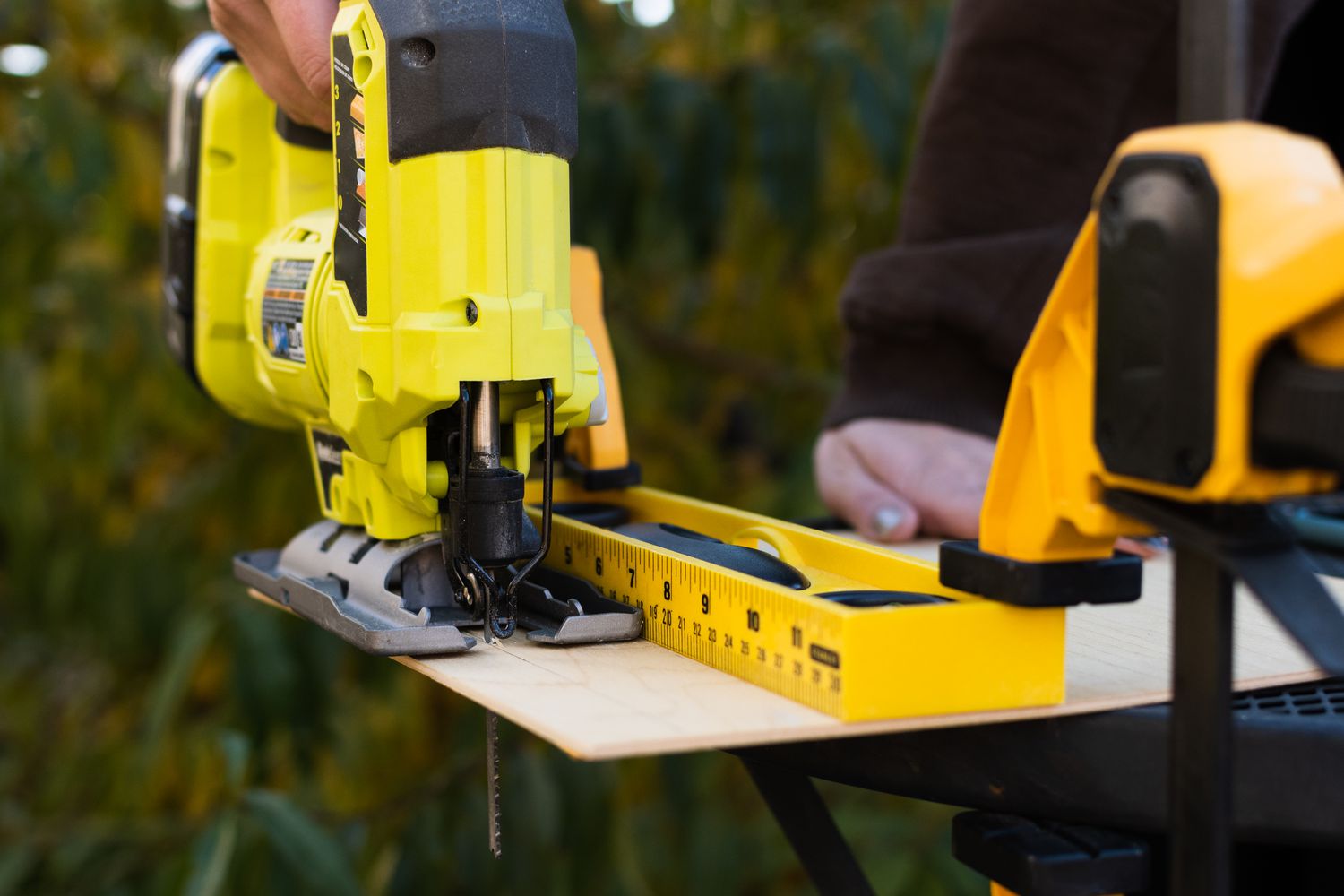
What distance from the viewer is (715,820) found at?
7.67ft

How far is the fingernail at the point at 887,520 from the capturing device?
4.55 feet

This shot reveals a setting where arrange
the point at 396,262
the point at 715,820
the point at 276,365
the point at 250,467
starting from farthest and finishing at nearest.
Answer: the point at 250,467 < the point at 715,820 < the point at 276,365 < the point at 396,262

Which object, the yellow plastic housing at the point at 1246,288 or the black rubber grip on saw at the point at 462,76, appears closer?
the yellow plastic housing at the point at 1246,288

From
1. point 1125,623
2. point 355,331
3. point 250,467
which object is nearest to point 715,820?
point 250,467

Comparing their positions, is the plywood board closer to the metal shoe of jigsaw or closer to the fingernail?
the metal shoe of jigsaw

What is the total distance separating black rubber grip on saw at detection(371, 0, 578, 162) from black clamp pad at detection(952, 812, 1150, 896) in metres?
0.53

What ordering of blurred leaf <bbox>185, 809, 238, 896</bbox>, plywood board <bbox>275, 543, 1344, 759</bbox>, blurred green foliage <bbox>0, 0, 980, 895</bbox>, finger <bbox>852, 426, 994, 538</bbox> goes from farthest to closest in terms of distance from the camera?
1. blurred green foliage <bbox>0, 0, 980, 895</bbox>
2. blurred leaf <bbox>185, 809, 238, 896</bbox>
3. finger <bbox>852, 426, 994, 538</bbox>
4. plywood board <bbox>275, 543, 1344, 759</bbox>

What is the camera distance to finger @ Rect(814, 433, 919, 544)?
139 centimetres

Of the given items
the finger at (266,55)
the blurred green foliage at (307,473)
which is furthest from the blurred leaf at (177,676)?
the finger at (266,55)

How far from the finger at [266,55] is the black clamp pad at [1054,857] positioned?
0.75 metres

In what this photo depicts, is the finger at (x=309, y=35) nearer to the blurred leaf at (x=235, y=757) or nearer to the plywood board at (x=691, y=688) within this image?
the plywood board at (x=691, y=688)

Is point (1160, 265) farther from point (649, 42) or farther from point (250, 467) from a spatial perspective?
point (649, 42)

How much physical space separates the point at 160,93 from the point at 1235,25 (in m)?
2.20

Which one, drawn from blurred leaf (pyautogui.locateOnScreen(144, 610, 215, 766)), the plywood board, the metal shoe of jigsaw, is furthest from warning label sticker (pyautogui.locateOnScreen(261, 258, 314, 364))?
blurred leaf (pyautogui.locateOnScreen(144, 610, 215, 766))
